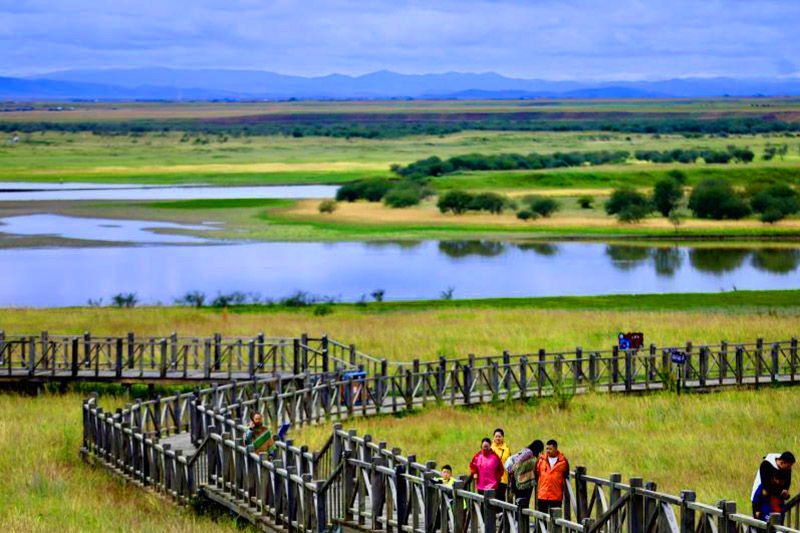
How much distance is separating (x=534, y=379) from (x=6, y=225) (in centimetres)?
6027

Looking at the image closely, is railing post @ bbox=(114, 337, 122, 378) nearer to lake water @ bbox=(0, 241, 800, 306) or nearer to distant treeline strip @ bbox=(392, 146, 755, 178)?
lake water @ bbox=(0, 241, 800, 306)

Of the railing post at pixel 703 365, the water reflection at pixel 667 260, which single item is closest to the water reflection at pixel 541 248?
the water reflection at pixel 667 260

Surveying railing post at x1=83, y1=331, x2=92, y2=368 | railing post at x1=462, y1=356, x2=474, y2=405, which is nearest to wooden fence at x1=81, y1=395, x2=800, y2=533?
railing post at x1=462, y1=356, x2=474, y2=405

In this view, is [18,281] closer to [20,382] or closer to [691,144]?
[20,382]

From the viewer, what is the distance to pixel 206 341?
1323 inches

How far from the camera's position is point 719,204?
94375 millimetres

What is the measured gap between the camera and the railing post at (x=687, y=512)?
14703 millimetres

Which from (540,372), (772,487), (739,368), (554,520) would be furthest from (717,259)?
(554,520)

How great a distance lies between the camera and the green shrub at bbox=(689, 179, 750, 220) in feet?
308

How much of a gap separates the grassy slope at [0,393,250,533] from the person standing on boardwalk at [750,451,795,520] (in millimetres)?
7780

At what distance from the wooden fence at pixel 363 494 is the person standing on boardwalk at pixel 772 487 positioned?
24 cm

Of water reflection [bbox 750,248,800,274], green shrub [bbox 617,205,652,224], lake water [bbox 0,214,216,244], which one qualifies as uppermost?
green shrub [bbox 617,205,652,224]

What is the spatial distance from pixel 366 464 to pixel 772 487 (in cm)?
508

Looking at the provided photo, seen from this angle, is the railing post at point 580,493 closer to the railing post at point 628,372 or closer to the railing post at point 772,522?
the railing post at point 772,522
